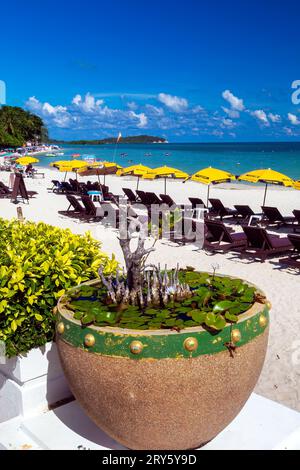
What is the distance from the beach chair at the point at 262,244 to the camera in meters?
9.77

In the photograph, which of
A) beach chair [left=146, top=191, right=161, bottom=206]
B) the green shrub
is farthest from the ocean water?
the green shrub

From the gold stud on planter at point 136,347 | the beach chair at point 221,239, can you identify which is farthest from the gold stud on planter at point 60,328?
the beach chair at point 221,239

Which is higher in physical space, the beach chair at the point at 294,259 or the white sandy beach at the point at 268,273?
the beach chair at the point at 294,259

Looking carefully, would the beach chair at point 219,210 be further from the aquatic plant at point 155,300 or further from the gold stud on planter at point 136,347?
the gold stud on planter at point 136,347

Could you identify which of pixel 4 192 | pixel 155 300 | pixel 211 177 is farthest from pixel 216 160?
pixel 155 300

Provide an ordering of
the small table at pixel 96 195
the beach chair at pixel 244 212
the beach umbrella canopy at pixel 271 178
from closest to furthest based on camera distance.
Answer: the beach umbrella canopy at pixel 271 178
the beach chair at pixel 244 212
the small table at pixel 96 195

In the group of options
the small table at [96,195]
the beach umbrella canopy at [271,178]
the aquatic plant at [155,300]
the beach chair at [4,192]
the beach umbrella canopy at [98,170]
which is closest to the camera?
the aquatic plant at [155,300]

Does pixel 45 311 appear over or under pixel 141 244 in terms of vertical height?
under

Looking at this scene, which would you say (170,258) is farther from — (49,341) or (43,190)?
(43,190)

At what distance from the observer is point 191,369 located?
Answer: 2178 millimetres

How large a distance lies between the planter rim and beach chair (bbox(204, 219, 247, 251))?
818 cm

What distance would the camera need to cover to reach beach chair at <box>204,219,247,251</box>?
10.5 metres

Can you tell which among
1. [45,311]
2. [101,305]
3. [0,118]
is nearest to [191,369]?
[101,305]

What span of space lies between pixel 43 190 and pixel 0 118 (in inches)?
3395
